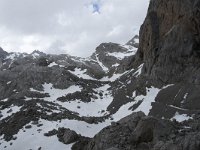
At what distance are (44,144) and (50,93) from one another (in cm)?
4258

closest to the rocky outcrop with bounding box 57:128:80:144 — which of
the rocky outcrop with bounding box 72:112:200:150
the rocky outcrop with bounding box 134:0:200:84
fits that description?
the rocky outcrop with bounding box 72:112:200:150

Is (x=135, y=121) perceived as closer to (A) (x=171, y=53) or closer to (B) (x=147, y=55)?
(A) (x=171, y=53)

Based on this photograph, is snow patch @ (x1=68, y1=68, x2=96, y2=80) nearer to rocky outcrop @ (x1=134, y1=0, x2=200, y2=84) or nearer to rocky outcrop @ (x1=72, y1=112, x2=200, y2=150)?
rocky outcrop @ (x1=134, y1=0, x2=200, y2=84)

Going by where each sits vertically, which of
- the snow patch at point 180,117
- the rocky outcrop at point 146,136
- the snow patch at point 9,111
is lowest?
the rocky outcrop at point 146,136

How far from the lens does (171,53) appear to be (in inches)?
3167

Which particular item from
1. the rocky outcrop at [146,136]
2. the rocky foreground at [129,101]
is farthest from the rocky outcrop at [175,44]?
the rocky outcrop at [146,136]

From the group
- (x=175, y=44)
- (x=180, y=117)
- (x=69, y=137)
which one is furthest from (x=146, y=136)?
(x=175, y=44)

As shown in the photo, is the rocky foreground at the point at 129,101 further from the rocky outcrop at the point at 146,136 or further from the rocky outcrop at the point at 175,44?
the rocky outcrop at the point at 146,136

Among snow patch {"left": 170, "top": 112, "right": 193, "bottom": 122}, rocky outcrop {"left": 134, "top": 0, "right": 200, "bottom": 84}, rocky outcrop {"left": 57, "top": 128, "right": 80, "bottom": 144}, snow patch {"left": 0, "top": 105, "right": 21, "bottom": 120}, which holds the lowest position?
rocky outcrop {"left": 57, "top": 128, "right": 80, "bottom": 144}

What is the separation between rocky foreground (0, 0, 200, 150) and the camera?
147 feet

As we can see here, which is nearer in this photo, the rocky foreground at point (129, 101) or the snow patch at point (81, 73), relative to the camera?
the rocky foreground at point (129, 101)

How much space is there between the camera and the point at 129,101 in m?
81.3

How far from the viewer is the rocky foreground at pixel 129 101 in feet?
147

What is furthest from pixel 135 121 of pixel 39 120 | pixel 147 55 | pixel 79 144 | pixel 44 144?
pixel 147 55
